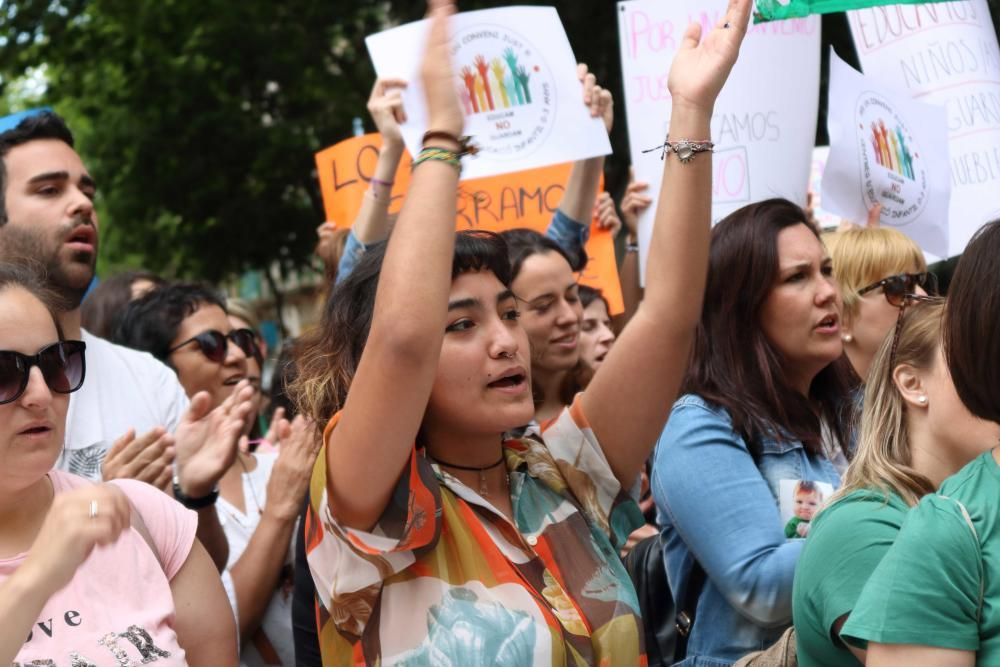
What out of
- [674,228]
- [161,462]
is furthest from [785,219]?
[161,462]

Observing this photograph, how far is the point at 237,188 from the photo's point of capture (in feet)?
45.3

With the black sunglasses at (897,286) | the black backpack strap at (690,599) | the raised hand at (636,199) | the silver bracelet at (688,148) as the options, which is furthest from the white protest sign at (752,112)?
the silver bracelet at (688,148)

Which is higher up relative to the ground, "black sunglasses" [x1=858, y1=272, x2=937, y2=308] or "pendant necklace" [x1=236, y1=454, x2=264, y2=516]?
"black sunglasses" [x1=858, y1=272, x2=937, y2=308]

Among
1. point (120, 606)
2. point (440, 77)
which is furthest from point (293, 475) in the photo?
point (440, 77)

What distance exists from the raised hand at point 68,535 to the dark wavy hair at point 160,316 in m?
2.64

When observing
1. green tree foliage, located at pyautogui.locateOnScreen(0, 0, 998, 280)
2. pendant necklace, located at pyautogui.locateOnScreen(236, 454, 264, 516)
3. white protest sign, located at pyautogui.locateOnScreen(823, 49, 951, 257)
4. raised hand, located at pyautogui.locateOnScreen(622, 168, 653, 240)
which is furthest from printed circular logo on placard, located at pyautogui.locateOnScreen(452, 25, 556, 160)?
green tree foliage, located at pyautogui.locateOnScreen(0, 0, 998, 280)

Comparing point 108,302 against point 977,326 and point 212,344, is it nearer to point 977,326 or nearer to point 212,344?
point 212,344

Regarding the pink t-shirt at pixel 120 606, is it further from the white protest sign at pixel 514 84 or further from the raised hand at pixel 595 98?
the raised hand at pixel 595 98

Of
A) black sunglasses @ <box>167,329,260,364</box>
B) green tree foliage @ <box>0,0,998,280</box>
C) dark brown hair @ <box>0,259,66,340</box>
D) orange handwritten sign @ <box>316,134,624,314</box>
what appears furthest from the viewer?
green tree foliage @ <box>0,0,998,280</box>

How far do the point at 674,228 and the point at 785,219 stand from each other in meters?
1.06

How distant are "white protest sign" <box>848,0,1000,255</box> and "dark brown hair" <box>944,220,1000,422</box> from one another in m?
2.23

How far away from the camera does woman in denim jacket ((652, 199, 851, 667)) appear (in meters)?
2.94

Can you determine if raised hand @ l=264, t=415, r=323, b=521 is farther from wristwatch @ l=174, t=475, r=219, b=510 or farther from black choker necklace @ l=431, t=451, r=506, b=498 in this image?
black choker necklace @ l=431, t=451, r=506, b=498

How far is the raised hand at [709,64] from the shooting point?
2559 millimetres
